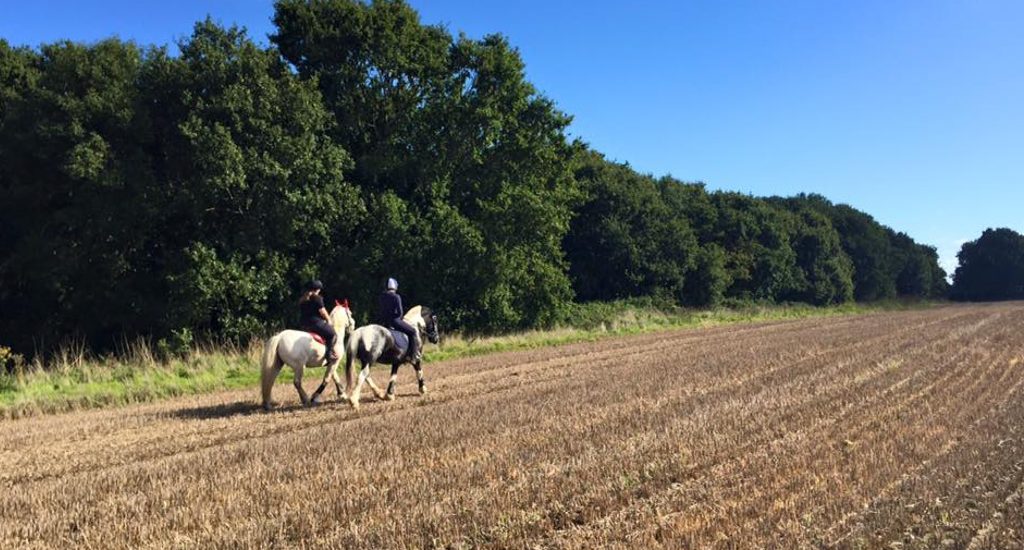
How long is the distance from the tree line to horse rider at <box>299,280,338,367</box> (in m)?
10.3

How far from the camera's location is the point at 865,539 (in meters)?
4.28

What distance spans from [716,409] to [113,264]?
19980 millimetres

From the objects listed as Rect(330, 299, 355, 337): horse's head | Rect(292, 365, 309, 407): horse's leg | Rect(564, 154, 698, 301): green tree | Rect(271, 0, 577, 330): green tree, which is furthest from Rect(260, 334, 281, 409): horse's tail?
Rect(564, 154, 698, 301): green tree

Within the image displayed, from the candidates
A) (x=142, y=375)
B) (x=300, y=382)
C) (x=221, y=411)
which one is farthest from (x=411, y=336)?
(x=142, y=375)

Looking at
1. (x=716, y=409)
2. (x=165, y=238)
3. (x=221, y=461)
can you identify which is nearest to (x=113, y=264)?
(x=165, y=238)

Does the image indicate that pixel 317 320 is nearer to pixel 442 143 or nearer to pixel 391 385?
pixel 391 385

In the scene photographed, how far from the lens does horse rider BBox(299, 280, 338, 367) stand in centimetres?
1081

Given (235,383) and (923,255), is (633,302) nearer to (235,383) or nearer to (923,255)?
(235,383)

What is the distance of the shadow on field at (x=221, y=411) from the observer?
33.0 ft

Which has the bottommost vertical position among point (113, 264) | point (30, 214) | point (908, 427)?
point (908, 427)

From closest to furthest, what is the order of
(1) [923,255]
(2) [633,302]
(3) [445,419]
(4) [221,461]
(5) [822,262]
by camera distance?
(4) [221,461] < (3) [445,419] < (2) [633,302] < (5) [822,262] < (1) [923,255]

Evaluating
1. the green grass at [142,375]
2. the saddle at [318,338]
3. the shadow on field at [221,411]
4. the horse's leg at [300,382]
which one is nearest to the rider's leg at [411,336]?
the saddle at [318,338]

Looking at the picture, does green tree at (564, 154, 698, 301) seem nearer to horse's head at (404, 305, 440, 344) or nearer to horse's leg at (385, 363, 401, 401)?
horse's head at (404, 305, 440, 344)

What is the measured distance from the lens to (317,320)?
10859mm
